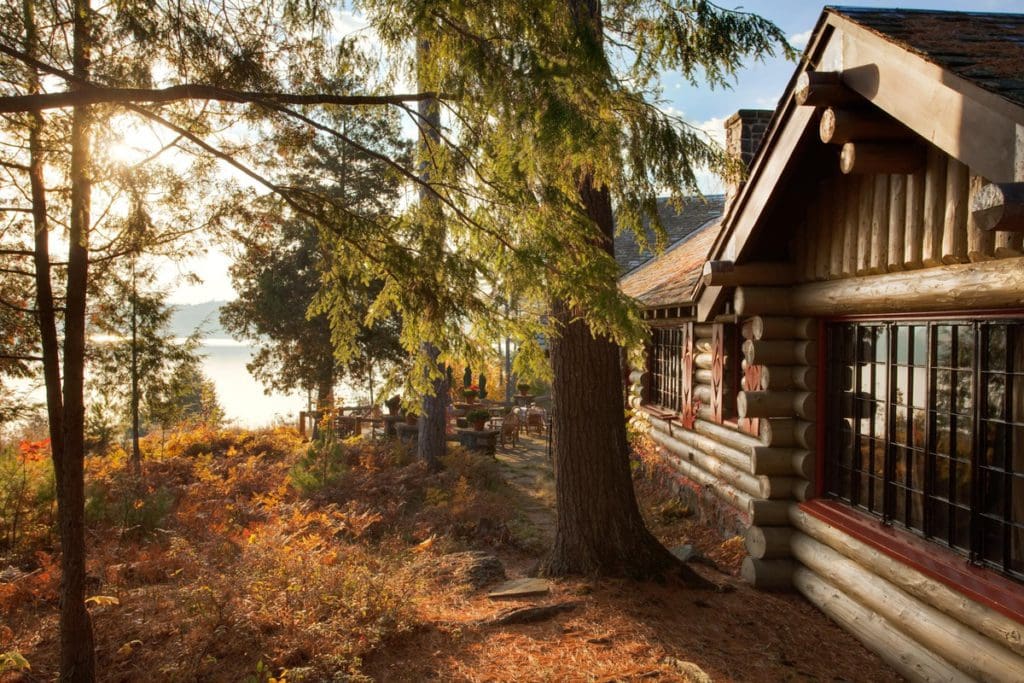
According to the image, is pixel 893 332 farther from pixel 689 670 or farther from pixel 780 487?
pixel 689 670

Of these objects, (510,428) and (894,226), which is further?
(510,428)

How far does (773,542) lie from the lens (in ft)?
23.1

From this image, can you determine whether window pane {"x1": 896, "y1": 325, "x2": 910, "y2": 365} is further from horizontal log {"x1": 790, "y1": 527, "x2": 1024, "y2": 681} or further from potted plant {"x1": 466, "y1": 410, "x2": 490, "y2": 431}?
potted plant {"x1": 466, "y1": 410, "x2": 490, "y2": 431}

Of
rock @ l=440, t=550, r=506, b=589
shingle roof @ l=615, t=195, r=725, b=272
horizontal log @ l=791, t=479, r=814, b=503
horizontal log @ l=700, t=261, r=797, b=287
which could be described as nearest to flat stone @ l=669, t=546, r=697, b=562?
horizontal log @ l=791, t=479, r=814, b=503

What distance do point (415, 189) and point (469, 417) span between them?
1259 centimetres

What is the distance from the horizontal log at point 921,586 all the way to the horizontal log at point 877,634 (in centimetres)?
36

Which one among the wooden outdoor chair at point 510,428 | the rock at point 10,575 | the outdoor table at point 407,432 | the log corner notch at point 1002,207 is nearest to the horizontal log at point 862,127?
the log corner notch at point 1002,207

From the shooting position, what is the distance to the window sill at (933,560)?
4.11 meters

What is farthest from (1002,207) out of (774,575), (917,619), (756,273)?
(774,575)

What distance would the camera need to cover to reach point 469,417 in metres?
17.9

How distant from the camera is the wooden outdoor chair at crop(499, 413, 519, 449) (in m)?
19.5

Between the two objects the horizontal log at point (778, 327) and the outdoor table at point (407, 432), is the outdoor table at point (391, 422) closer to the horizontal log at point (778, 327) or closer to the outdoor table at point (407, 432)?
the outdoor table at point (407, 432)

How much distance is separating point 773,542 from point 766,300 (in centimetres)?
242

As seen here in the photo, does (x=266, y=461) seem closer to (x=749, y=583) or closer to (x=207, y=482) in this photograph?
(x=207, y=482)
